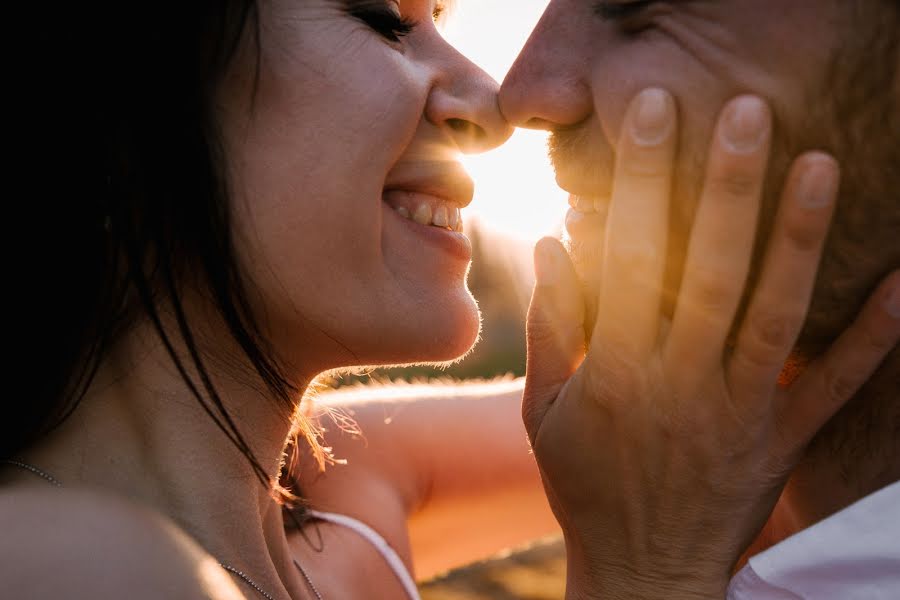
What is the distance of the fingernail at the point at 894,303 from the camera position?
5.65 feet

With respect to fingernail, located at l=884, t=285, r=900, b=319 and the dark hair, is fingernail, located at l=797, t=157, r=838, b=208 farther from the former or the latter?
the dark hair

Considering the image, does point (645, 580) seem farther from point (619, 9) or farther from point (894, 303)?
point (619, 9)

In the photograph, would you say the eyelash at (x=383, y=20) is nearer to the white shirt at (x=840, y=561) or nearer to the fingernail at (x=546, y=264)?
the fingernail at (x=546, y=264)

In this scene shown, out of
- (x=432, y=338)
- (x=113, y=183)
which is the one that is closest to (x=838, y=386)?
(x=432, y=338)

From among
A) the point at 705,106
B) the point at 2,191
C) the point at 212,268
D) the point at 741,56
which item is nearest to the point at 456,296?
the point at 212,268

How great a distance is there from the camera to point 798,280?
1.64 metres

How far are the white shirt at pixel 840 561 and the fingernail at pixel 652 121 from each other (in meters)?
0.89

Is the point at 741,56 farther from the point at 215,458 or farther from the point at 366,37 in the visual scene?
the point at 215,458

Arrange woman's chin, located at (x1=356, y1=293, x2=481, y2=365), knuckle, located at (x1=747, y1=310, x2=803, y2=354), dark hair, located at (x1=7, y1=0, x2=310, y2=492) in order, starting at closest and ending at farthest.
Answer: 1. dark hair, located at (x1=7, y1=0, x2=310, y2=492)
2. knuckle, located at (x1=747, y1=310, x2=803, y2=354)
3. woman's chin, located at (x1=356, y1=293, x2=481, y2=365)

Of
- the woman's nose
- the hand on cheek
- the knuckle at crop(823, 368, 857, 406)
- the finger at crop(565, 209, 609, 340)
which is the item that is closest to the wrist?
the hand on cheek

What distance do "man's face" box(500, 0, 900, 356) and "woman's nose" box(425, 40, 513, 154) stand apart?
0.05 metres

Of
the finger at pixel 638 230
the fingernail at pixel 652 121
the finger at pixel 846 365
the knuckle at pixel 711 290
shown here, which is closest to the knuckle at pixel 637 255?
the finger at pixel 638 230

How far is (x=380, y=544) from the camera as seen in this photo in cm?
262

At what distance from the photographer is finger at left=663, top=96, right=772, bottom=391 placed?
5.18 feet
